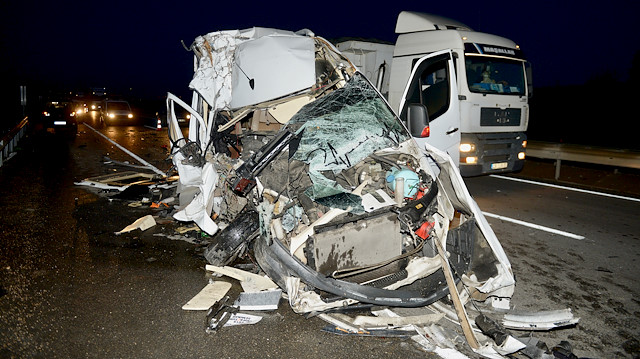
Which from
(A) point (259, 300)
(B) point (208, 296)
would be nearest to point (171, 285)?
(B) point (208, 296)

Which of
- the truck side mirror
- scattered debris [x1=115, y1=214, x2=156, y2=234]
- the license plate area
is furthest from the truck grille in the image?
scattered debris [x1=115, y1=214, x2=156, y2=234]

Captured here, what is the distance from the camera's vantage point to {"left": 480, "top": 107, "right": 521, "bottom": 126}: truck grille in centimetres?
762

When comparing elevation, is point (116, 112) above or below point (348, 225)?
below

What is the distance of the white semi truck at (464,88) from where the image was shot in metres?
7.44

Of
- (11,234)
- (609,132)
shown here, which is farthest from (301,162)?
(609,132)

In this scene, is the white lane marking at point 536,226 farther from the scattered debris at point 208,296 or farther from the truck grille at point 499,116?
the scattered debris at point 208,296

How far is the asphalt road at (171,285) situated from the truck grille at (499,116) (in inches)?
58.5

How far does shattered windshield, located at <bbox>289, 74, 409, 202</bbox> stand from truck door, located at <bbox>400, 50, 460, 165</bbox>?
297 centimetres

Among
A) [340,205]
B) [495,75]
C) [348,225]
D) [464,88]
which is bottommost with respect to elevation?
[348,225]

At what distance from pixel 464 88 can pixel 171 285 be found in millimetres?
5845

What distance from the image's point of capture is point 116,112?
73.3 feet

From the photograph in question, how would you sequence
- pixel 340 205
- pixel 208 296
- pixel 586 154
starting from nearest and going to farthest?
pixel 340 205 < pixel 208 296 < pixel 586 154

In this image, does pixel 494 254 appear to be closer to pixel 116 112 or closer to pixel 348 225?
pixel 348 225

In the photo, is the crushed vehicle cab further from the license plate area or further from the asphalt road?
the license plate area
